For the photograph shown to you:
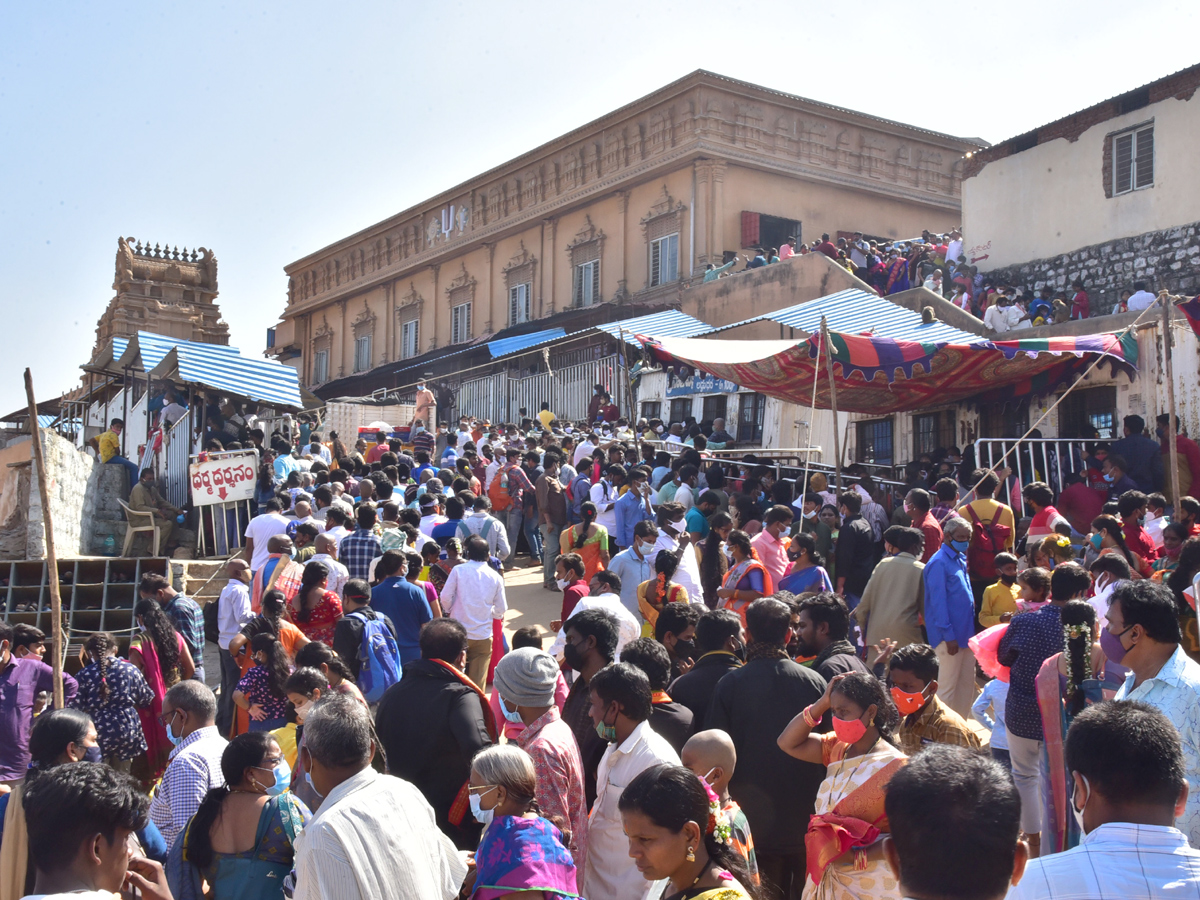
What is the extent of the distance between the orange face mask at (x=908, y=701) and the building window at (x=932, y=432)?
36.8 ft

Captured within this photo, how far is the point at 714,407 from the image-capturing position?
19.6m

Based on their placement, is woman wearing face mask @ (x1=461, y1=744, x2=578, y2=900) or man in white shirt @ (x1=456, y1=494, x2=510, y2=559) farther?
man in white shirt @ (x1=456, y1=494, x2=510, y2=559)

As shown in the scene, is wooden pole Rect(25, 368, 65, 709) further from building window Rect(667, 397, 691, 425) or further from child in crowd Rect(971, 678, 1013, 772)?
building window Rect(667, 397, 691, 425)

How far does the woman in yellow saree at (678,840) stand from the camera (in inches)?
115

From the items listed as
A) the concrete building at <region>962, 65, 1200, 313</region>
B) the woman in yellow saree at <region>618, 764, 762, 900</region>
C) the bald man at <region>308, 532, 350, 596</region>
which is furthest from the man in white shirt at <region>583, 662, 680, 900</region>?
the concrete building at <region>962, 65, 1200, 313</region>

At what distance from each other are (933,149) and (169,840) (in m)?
30.0

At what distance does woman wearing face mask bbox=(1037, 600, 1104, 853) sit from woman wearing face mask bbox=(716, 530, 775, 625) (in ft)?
8.41

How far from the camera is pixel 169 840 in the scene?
4180 mm

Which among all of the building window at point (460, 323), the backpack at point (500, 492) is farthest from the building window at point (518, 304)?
the backpack at point (500, 492)

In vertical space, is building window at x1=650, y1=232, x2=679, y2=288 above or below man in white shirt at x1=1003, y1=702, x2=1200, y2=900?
above

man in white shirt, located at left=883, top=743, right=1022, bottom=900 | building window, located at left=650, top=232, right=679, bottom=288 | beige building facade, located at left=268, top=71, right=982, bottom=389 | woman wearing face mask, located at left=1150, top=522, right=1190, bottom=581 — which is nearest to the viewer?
man in white shirt, located at left=883, top=743, right=1022, bottom=900

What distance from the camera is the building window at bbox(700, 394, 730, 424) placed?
19391mm

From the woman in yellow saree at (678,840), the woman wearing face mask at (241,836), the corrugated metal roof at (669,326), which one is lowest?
the woman wearing face mask at (241,836)

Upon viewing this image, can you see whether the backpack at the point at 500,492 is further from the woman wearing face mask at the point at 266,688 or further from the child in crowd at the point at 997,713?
the child in crowd at the point at 997,713
